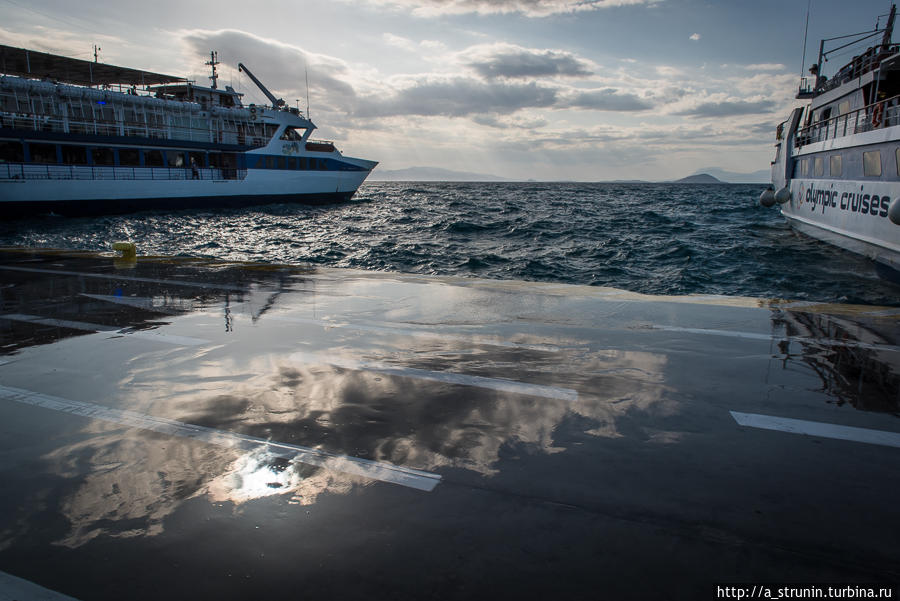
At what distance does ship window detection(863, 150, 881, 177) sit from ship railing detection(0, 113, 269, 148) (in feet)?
126

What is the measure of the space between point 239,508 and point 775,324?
6580 millimetres

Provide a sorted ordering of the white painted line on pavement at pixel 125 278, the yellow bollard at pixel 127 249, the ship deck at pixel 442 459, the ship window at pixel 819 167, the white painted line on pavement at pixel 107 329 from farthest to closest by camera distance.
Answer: the ship window at pixel 819 167 → the yellow bollard at pixel 127 249 → the white painted line on pavement at pixel 125 278 → the white painted line on pavement at pixel 107 329 → the ship deck at pixel 442 459

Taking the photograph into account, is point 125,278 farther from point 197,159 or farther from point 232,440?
point 197,159

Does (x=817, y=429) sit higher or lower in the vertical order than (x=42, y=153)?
lower

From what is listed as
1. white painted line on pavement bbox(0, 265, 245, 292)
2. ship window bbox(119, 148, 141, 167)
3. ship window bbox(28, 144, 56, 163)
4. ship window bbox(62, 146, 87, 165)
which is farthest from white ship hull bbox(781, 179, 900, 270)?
ship window bbox(28, 144, 56, 163)

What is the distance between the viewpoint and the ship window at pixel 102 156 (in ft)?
105

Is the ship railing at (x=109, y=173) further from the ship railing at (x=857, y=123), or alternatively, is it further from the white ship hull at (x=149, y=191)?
the ship railing at (x=857, y=123)

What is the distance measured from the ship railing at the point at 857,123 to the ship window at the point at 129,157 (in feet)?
126


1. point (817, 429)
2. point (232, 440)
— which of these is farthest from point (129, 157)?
point (817, 429)

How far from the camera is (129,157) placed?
3347 cm

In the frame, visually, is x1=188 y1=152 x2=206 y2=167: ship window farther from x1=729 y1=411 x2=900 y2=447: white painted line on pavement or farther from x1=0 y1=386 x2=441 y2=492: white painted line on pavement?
x1=729 y1=411 x2=900 y2=447: white painted line on pavement

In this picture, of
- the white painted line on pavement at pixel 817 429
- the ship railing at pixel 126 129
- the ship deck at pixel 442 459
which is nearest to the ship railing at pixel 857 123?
the ship deck at pixel 442 459

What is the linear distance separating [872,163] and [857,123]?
10.3 ft

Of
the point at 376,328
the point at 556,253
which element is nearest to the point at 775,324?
the point at 376,328
